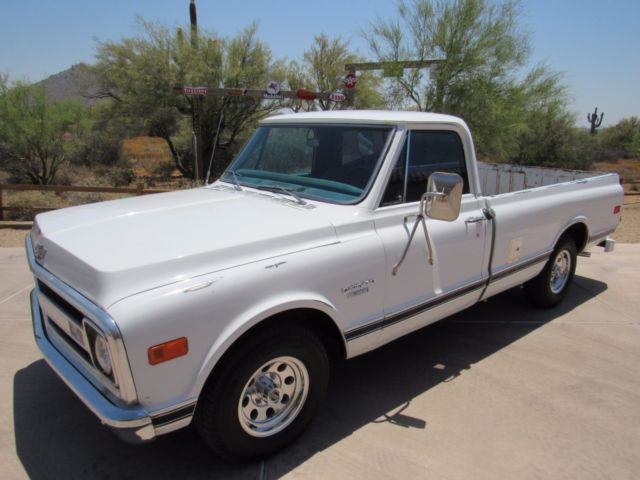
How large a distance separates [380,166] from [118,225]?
5.29ft

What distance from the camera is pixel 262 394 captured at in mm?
2578

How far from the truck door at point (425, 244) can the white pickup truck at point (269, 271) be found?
0.01 meters

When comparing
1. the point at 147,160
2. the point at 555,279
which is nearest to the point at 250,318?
the point at 555,279

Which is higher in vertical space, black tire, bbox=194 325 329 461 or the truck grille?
the truck grille

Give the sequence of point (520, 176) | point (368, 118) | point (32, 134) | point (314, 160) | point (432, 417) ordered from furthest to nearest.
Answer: point (32, 134) → point (520, 176) → point (314, 160) → point (368, 118) → point (432, 417)

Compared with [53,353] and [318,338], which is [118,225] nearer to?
[53,353]

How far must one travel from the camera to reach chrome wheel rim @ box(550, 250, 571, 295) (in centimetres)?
482

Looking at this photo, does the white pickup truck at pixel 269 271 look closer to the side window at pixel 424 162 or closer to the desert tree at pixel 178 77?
the side window at pixel 424 162

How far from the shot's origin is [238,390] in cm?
236

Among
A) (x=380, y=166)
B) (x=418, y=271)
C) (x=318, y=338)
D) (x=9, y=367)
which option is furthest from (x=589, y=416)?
(x=9, y=367)

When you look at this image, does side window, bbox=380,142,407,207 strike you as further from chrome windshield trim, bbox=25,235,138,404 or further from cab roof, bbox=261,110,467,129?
chrome windshield trim, bbox=25,235,138,404

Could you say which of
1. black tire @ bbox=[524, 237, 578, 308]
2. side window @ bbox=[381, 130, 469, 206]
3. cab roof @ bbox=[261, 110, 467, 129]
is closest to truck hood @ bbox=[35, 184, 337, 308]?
side window @ bbox=[381, 130, 469, 206]

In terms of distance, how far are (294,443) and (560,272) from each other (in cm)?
348

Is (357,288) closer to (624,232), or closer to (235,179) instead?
(235,179)
